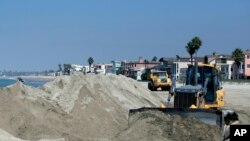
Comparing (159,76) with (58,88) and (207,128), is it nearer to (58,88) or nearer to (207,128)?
(58,88)

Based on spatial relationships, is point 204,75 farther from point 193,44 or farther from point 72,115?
point 193,44

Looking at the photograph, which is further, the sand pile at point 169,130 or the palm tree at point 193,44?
the palm tree at point 193,44

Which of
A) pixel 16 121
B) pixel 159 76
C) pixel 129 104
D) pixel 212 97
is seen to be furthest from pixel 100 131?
pixel 159 76

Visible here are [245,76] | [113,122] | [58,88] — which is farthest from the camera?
[245,76]

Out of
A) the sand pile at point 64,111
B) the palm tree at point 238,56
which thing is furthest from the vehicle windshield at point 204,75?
the palm tree at point 238,56

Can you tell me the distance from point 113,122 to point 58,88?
3.25m

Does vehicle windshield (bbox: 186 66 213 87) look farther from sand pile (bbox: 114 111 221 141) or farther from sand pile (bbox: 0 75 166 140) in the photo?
sand pile (bbox: 0 75 166 140)

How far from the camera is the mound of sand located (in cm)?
1661

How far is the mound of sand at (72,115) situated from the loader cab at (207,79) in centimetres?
300

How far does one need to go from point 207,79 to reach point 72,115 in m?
5.01

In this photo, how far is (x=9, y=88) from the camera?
837 inches

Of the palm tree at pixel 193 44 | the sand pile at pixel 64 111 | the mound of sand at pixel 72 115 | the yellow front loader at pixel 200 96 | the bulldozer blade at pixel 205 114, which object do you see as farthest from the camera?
the palm tree at pixel 193 44

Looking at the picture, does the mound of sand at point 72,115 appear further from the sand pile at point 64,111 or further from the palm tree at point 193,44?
the palm tree at point 193,44

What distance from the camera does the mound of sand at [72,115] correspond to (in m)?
16.6
